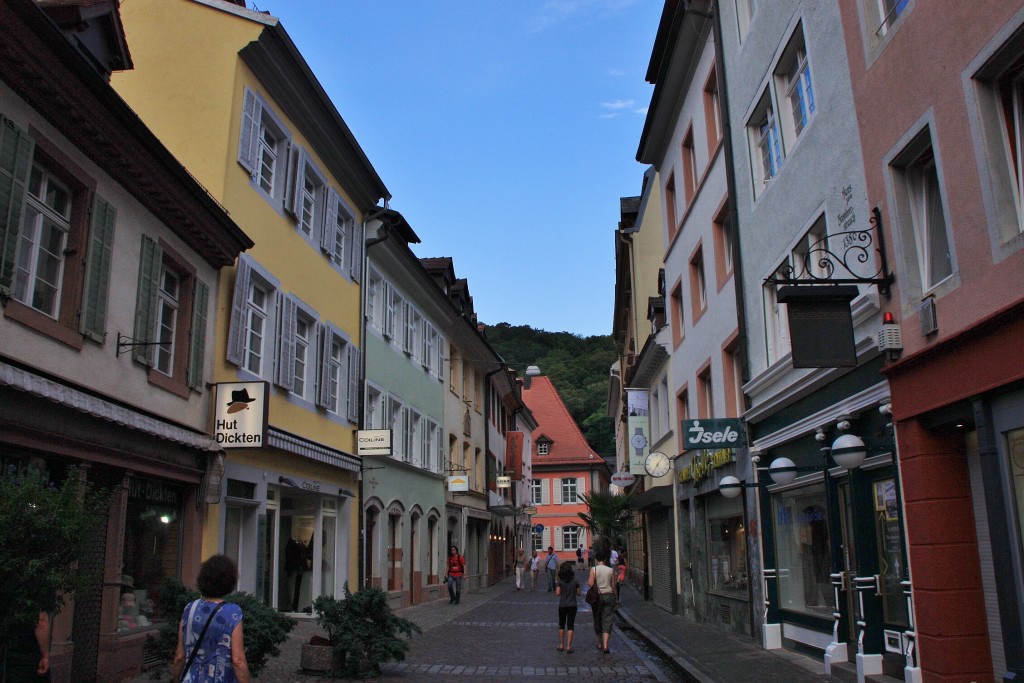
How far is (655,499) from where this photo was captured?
917 inches

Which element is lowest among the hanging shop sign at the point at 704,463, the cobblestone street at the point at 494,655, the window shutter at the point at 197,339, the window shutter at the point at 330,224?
the cobblestone street at the point at 494,655

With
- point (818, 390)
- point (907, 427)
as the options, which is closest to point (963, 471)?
point (907, 427)

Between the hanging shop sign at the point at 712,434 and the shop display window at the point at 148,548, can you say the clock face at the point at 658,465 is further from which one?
the shop display window at the point at 148,548

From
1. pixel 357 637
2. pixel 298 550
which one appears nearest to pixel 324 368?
pixel 298 550

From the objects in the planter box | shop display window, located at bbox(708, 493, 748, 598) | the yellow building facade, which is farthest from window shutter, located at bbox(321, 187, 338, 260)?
shop display window, located at bbox(708, 493, 748, 598)

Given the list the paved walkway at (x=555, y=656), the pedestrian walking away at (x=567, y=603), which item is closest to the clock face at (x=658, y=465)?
the paved walkway at (x=555, y=656)

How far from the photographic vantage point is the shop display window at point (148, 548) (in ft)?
35.4

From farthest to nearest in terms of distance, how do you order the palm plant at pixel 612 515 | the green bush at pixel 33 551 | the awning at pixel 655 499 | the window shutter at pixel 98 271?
the palm plant at pixel 612 515 < the awning at pixel 655 499 < the window shutter at pixel 98 271 < the green bush at pixel 33 551

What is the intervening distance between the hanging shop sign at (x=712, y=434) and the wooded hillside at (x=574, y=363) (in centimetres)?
6569

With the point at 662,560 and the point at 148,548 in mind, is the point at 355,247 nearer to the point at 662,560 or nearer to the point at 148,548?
the point at 148,548

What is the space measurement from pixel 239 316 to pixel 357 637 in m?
5.76

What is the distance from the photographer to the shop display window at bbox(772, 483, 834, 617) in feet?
38.4

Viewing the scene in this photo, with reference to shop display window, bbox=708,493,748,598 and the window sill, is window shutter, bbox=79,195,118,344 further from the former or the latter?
shop display window, bbox=708,493,748,598

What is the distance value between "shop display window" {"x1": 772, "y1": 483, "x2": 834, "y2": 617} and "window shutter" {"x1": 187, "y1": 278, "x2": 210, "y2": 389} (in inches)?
352
